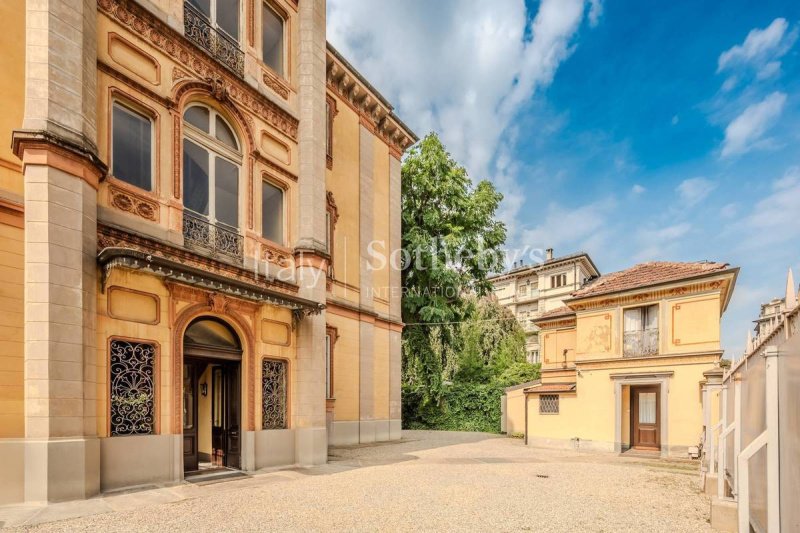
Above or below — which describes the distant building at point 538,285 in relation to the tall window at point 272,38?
below

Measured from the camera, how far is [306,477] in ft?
32.6

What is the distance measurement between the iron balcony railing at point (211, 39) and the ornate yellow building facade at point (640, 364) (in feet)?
44.2

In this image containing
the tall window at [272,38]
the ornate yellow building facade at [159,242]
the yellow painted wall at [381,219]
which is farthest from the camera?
the yellow painted wall at [381,219]

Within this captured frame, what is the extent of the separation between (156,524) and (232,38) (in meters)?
9.87

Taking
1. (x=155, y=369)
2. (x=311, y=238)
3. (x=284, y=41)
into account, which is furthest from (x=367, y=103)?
(x=155, y=369)

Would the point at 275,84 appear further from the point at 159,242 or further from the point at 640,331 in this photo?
the point at 640,331

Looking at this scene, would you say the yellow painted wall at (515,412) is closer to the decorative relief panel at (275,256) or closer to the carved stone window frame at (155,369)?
the decorative relief panel at (275,256)

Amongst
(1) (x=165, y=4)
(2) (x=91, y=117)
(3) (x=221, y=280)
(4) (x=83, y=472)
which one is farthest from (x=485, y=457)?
(1) (x=165, y=4)

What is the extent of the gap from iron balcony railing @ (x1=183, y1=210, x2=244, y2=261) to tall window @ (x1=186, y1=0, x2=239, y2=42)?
14.6ft

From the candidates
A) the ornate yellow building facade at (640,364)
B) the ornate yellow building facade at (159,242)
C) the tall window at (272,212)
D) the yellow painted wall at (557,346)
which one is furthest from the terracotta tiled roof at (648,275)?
the tall window at (272,212)

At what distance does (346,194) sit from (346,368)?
6161mm

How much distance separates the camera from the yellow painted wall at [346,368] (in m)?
16.1

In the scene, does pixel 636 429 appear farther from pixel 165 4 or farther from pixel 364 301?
pixel 165 4

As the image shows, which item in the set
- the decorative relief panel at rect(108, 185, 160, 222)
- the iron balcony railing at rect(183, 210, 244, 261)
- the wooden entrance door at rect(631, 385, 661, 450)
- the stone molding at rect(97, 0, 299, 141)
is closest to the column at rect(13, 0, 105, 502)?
the decorative relief panel at rect(108, 185, 160, 222)
